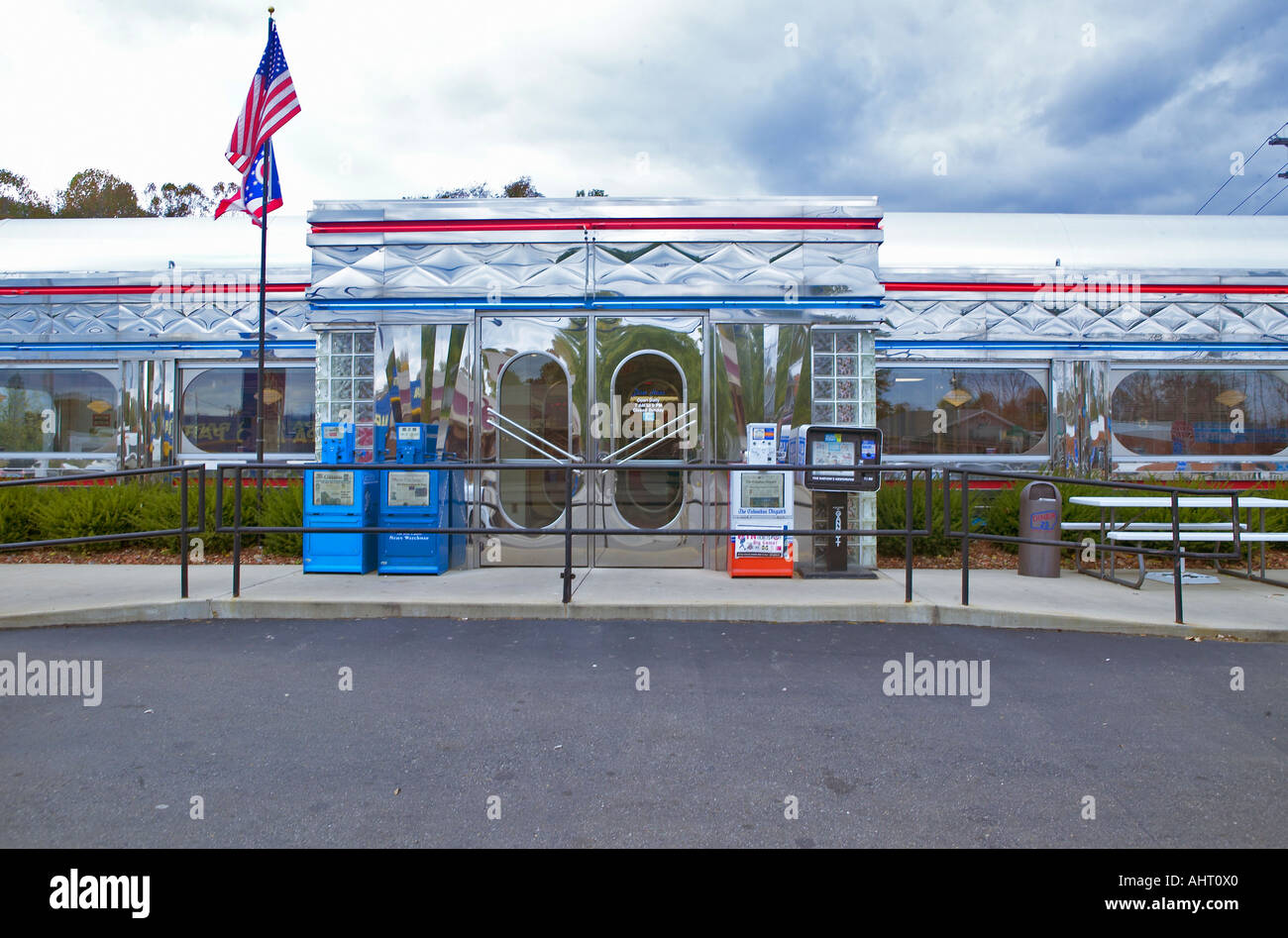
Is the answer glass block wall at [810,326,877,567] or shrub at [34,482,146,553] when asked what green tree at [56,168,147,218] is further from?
glass block wall at [810,326,877,567]

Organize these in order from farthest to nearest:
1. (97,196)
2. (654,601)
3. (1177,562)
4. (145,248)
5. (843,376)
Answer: (97,196) < (145,248) < (843,376) < (654,601) < (1177,562)

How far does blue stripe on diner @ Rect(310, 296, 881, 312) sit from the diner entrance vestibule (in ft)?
0.41

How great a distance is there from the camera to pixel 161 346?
36.6 feet

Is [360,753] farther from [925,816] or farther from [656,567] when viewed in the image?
[656,567]

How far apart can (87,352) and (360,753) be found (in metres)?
10.1

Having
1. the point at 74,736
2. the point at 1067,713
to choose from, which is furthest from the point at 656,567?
the point at 74,736

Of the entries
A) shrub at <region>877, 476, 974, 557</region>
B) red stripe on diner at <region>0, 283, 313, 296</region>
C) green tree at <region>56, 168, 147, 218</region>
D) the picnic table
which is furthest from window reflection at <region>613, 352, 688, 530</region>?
green tree at <region>56, 168, 147, 218</region>

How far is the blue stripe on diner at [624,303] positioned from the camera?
8.55 m

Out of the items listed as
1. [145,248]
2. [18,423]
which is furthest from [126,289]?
[18,423]

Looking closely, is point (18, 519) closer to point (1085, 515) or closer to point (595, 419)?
point (595, 419)

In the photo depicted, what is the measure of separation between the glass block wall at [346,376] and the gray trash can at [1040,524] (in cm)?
703

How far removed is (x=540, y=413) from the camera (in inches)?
347

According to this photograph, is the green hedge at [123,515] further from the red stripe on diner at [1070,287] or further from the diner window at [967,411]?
the red stripe on diner at [1070,287]

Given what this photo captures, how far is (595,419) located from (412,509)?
2080 millimetres
